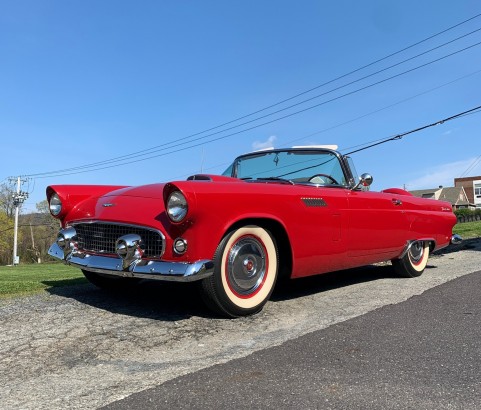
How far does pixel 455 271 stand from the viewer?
588cm

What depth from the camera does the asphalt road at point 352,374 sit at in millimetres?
2121

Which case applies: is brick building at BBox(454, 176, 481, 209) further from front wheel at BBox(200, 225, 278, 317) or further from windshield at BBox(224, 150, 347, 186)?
front wheel at BBox(200, 225, 278, 317)

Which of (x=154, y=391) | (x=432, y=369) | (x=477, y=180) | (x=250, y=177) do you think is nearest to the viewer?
(x=154, y=391)

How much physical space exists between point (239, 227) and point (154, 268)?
0.72m

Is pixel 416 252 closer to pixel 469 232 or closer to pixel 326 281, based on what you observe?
pixel 326 281

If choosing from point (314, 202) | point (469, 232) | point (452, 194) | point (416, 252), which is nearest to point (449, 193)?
point (452, 194)

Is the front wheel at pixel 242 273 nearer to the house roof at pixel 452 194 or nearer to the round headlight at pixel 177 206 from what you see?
the round headlight at pixel 177 206

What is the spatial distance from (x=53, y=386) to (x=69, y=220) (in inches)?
82.4

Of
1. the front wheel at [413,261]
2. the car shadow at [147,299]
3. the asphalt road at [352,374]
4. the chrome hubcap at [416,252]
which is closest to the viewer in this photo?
the asphalt road at [352,374]

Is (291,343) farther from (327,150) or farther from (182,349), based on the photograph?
(327,150)

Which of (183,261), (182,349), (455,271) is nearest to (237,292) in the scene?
(183,261)

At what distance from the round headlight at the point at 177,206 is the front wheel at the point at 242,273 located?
0.38 m

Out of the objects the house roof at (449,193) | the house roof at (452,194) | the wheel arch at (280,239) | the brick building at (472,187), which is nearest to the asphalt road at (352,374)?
the wheel arch at (280,239)

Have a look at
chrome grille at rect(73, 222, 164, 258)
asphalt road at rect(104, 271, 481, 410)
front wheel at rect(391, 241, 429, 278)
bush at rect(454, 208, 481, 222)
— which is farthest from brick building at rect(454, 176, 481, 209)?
chrome grille at rect(73, 222, 164, 258)
